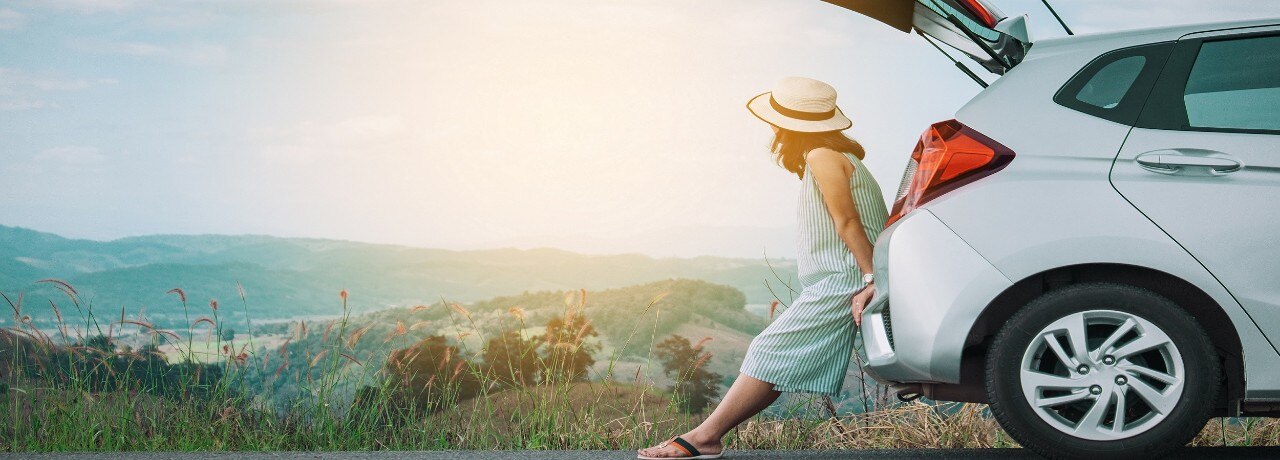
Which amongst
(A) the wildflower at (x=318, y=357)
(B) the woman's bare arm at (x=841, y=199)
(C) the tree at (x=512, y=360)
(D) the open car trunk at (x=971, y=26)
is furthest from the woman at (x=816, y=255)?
(A) the wildflower at (x=318, y=357)

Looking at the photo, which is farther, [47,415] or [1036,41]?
[47,415]

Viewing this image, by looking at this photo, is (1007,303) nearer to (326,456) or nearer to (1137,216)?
(1137,216)

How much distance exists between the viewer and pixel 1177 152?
11.4 ft

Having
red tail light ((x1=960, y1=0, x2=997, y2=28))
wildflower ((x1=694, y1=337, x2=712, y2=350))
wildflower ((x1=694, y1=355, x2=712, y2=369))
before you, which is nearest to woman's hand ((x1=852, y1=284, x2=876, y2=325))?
red tail light ((x1=960, y1=0, x2=997, y2=28))

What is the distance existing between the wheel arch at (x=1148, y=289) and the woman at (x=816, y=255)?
569 mm

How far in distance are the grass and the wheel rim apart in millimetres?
1827

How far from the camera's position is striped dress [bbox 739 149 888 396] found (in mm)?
4152

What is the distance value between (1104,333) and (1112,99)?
2.48 ft

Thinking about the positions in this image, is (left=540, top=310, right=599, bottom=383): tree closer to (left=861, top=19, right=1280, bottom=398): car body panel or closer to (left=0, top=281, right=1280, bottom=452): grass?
(left=0, top=281, right=1280, bottom=452): grass

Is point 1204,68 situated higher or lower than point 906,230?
higher

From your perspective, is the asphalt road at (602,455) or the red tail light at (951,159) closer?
the red tail light at (951,159)

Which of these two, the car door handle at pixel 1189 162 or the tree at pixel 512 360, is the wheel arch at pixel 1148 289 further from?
the tree at pixel 512 360

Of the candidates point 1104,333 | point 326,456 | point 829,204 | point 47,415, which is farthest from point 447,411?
point 1104,333

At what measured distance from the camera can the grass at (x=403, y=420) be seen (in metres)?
5.48
